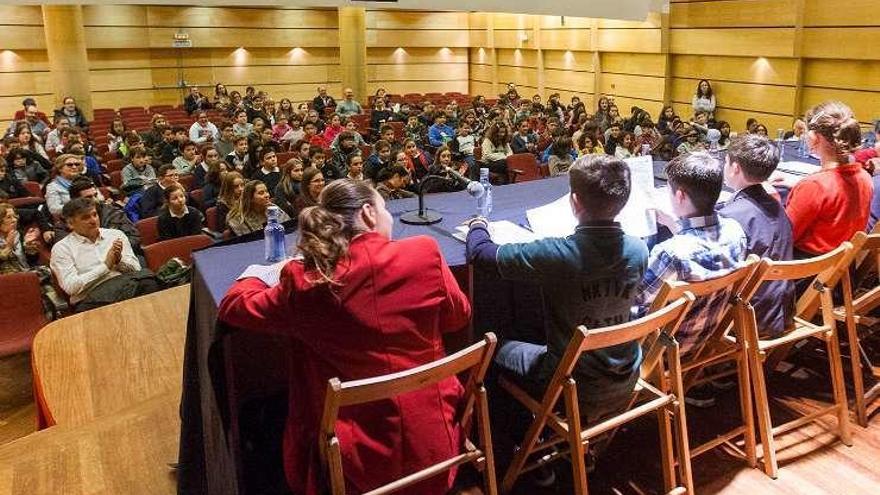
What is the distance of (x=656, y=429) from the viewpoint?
2.84m

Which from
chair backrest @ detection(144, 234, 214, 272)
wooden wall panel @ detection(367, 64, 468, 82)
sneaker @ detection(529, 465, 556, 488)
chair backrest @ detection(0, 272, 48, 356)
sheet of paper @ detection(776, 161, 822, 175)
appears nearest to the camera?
sneaker @ detection(529, 465, 556, 488)

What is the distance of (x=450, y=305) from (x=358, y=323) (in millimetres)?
288

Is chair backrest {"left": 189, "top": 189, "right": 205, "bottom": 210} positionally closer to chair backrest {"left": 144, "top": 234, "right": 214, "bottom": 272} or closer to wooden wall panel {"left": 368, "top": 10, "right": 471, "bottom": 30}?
chair backrest {"left": 144, "top": 234, "right": 214, "bottom": 272}

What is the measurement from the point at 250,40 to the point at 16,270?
543 inches

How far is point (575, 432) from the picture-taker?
82.1 inches

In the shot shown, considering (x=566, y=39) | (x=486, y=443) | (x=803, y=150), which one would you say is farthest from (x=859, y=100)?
(x=486, y=443)

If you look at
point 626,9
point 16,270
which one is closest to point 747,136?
point 626,9

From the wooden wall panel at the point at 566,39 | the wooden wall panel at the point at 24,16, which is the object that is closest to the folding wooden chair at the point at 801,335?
the wooden wall panel at the point at 566,39

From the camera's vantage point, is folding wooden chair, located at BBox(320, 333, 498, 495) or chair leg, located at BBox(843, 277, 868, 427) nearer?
folding wooden chair, located at BBox(320, 333, 498, 495)

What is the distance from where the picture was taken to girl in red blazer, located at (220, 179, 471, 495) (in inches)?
69.2

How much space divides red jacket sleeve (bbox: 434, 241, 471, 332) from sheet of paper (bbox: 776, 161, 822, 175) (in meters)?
2.81

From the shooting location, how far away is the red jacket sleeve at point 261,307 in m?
1.77

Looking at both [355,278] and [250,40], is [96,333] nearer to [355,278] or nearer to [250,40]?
[355,278]

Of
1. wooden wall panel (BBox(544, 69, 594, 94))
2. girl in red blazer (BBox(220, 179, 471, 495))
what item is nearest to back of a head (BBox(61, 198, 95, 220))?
girl in red blazer (BBox(220, 179, 471, 495))
